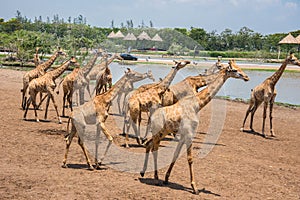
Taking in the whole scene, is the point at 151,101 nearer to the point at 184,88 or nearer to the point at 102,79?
the point at 184,88

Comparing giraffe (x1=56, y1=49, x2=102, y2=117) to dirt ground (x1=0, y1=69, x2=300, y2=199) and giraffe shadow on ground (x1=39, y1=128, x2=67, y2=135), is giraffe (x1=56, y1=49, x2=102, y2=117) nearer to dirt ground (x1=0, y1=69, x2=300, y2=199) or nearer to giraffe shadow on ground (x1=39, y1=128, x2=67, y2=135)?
dirt ground (x1=0, y1=69, x2=300, y2=199)

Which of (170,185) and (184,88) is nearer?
(170,185)

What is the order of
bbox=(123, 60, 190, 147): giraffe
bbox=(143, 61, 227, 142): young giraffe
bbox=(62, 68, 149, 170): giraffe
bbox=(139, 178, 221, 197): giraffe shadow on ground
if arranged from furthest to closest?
bbox=(143, 61, 227, 142): young giraffe < bbox=(123, 60, 190, 147): giraffe < bbox=(62, 68, 149, 170): giraffe < bbox=(139, 178, 221, 197): giraffe shadow on ground

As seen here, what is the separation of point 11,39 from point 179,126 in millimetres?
39906

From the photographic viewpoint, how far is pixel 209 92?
9273mm

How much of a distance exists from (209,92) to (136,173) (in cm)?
232

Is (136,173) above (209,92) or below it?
below

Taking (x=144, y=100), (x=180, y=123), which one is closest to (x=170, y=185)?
(x=180, y=123)

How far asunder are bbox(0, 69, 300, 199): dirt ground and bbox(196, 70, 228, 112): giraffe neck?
1650mm

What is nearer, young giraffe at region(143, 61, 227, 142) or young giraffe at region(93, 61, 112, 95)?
young giraffe at region(143, 61, 227, 142)

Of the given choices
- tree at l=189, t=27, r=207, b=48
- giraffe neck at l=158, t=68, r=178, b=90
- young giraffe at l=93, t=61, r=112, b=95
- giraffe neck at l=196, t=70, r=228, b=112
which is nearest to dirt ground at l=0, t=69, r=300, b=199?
giraffe neck at l=196, t=70, r=228, b=112

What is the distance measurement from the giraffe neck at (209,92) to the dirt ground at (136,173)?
165cm

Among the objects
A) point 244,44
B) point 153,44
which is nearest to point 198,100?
point 153,44

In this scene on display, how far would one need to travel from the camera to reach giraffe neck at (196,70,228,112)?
9172 millimetres
